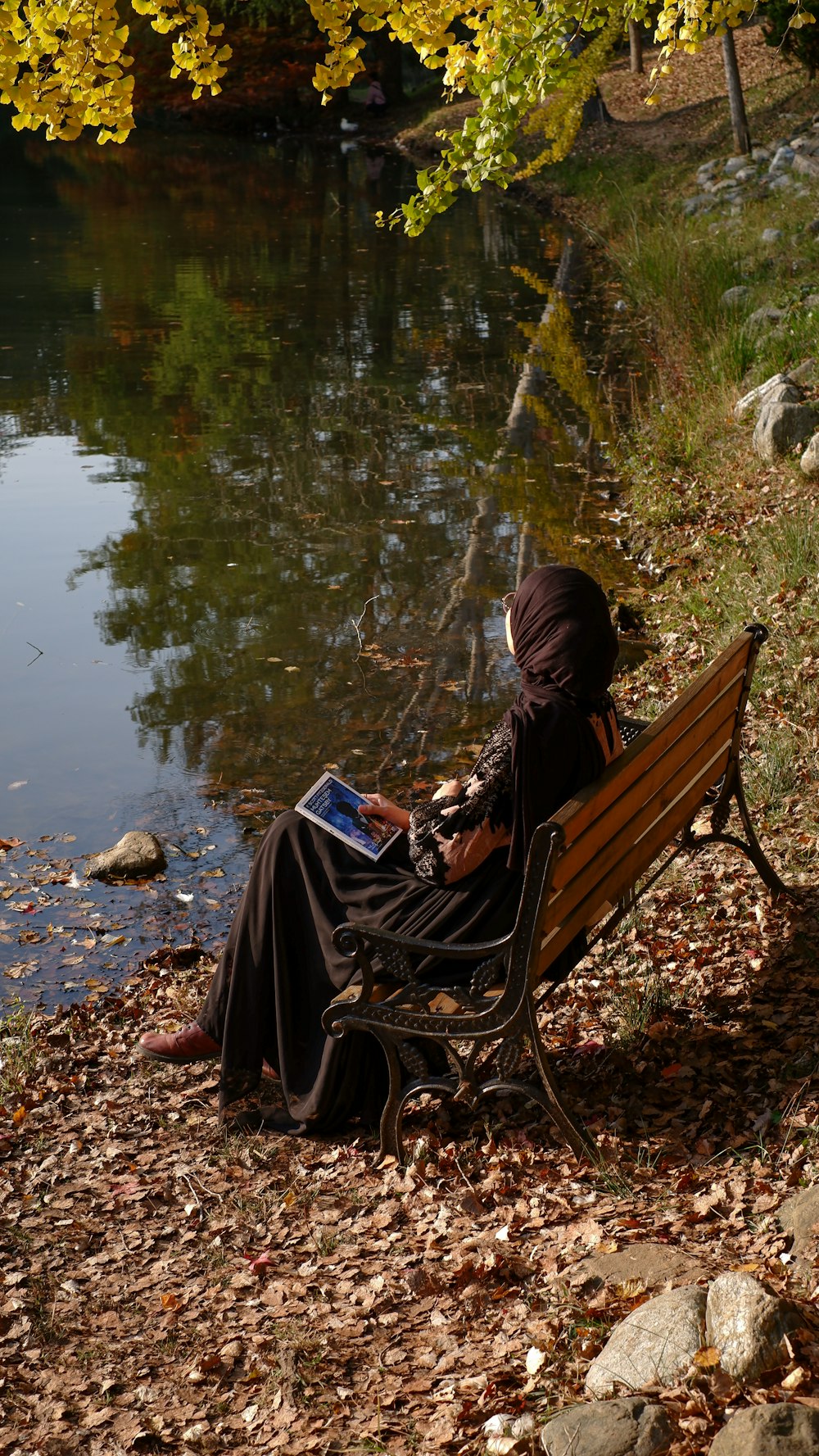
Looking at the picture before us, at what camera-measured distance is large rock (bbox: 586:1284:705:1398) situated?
2.52 m

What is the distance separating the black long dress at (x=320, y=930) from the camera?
3779mm

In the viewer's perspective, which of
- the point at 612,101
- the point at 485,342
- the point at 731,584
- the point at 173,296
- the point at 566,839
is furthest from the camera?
the point at 612,101

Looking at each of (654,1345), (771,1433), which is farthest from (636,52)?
(771,1433)

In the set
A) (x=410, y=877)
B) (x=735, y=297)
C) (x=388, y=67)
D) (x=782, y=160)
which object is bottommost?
(x=410, y=877)

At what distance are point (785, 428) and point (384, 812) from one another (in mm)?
5737

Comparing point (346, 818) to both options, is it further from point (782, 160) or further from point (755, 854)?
point (782, 160)

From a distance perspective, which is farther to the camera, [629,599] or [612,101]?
[612,101]

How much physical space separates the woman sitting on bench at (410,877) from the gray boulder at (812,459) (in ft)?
15.6

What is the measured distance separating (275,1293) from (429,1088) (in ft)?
2.21

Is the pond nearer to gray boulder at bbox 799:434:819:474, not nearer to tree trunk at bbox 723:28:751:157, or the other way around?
gray boulder at bbox 799:434:819:474

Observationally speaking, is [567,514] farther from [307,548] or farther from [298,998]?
[298,998]

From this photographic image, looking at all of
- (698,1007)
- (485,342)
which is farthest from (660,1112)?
(485,342)

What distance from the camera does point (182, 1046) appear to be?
4531mm

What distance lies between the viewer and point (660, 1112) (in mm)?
3877
